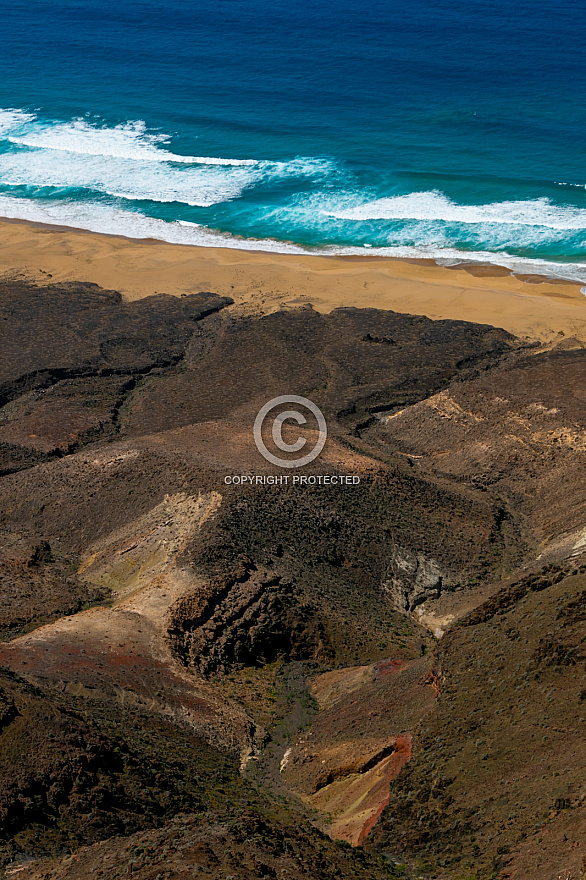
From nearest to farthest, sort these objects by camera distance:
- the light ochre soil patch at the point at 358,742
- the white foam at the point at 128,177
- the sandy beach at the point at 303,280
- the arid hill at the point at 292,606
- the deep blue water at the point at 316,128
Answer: the arid hill at the point at 292,606
the light ochre soil patch at the point at 358,742
the sandy beach at the point at 303,280
the deep blue water at the point at 316,128
the white foam at the point at 128,177

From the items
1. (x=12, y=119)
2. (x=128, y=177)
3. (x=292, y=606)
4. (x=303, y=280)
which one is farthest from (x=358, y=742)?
(x=12, y=119)

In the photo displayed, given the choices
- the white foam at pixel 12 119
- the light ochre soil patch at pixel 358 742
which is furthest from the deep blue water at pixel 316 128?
the light ochre soil patch at pixel 358 742

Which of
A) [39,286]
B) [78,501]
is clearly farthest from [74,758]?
[39,286]

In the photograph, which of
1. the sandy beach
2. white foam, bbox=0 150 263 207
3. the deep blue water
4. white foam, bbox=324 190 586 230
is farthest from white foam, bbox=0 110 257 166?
the sandy beach

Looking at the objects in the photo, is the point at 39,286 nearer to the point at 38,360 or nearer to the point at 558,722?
the point at 38,360

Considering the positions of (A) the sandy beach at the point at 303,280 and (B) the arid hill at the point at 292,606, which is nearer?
(B) the arid hill at the point at 292,606

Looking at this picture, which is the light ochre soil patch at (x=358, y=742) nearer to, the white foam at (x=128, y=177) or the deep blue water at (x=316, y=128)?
the deep blue water at (x=316, y=128)

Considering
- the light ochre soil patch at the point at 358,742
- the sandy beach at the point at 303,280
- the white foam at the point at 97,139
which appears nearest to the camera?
the light ochre soil patch at the point at 358,742
